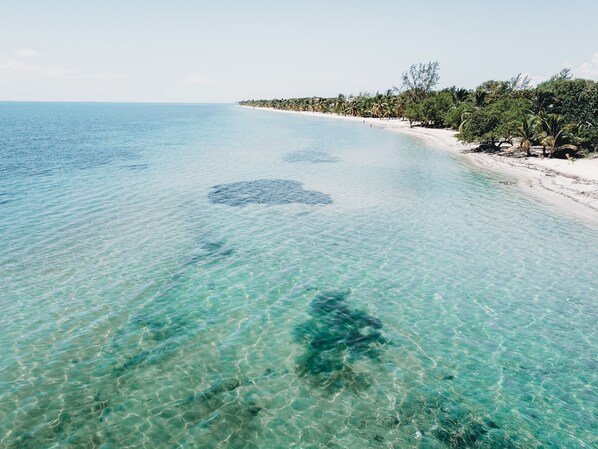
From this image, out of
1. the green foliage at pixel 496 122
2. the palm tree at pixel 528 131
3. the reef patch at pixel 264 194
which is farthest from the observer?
the green foliage at pixel 496 122

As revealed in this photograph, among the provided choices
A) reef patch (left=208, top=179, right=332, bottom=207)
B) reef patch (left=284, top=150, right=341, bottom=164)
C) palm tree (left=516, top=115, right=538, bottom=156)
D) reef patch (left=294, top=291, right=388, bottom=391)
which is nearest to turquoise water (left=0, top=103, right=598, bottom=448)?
reef patch (left=294, top=291, right=388, bottom=391)

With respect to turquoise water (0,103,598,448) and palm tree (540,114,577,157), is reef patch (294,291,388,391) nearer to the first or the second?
turquoise water (0,103,598,448)

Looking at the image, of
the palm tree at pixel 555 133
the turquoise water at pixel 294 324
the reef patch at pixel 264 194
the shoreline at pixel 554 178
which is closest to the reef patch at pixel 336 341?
the turquoise water at pixel 294 324

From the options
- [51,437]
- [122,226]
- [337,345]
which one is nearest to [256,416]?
[337,345]

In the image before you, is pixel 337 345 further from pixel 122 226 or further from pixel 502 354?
pixel 122 226

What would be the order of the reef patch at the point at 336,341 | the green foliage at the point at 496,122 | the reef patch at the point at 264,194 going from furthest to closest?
the green foliage at the point at 496,122, the reef patch at the point at 264,194, the reef patch at the point at 336,341

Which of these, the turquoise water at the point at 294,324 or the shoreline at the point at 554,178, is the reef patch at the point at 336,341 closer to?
the turquoise water at the point at 294,324
